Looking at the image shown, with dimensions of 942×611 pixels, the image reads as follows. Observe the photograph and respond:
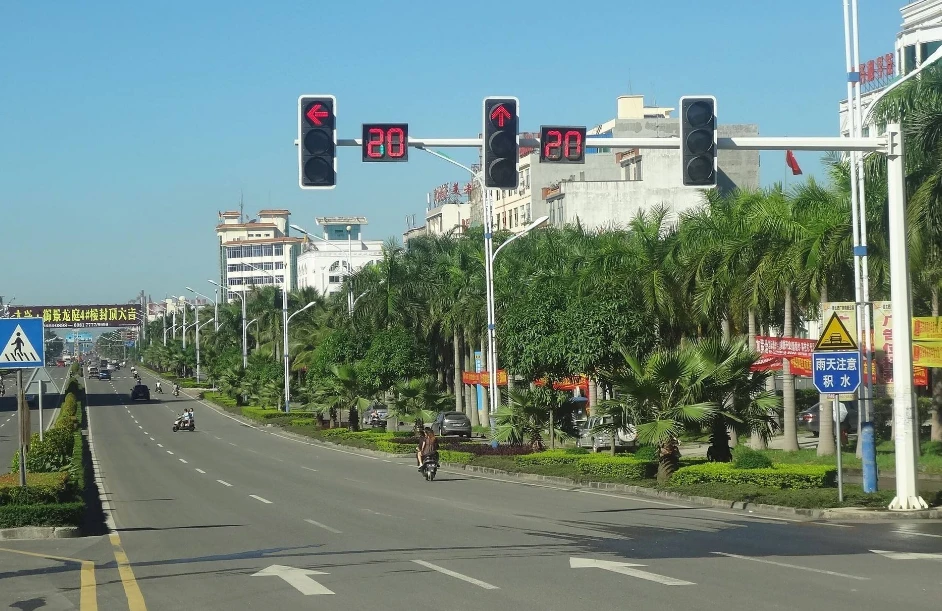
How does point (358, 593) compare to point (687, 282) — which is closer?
point (358, 593)

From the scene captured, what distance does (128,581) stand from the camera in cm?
1420

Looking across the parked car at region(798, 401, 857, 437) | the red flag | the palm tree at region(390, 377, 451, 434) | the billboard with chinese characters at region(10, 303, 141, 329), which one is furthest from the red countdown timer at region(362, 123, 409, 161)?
the billboard with chinese characters at region(10, 303, 141, 329)

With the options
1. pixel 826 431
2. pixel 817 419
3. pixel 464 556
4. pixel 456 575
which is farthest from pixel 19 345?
pixel 817 419

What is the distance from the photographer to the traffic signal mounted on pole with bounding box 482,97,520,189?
16.6 metres

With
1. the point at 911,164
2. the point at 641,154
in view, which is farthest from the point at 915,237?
the point at 641,154

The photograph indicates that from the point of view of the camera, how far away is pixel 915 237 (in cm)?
2806

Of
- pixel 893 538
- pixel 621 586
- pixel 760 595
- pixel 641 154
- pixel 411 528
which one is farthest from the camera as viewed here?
pixel 641 154

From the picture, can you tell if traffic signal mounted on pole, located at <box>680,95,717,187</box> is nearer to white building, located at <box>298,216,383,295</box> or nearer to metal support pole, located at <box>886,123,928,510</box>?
metal support pole, located at <box>886,123,928,510</box>

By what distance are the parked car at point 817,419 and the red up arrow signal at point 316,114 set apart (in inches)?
1249

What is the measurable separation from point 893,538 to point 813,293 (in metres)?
20.7

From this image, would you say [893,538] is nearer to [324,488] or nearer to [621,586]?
[621,586]

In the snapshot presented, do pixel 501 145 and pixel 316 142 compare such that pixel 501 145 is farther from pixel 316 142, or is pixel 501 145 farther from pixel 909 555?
pixel 909 555

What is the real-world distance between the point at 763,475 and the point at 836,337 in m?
4.32

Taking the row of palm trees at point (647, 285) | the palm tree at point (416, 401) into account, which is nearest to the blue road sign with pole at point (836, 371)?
the row of palm trees at point (647, 285)
